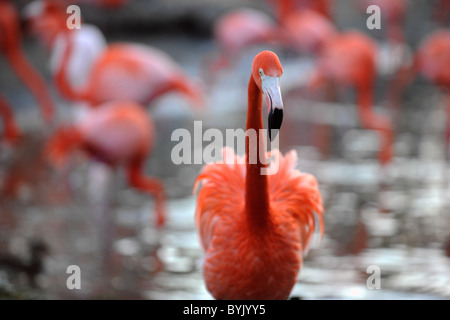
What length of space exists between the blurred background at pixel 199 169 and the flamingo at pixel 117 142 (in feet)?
0.74

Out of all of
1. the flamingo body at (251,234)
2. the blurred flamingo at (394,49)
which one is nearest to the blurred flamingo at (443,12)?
the blurred flamingo at (394,49)

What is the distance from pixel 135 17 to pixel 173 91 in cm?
392

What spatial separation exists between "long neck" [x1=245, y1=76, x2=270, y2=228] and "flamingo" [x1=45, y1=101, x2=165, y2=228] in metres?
1.78

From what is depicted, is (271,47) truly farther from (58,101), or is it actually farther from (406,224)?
(406,224)

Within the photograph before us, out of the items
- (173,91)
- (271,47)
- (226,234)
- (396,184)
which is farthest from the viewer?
(271,47)

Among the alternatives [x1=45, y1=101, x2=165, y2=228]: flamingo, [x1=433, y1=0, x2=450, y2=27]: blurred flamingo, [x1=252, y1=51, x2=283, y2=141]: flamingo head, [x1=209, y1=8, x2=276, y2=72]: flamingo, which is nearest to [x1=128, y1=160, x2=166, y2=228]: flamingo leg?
[x1=45, y1=101, x2=165, y2=228]: flamingo

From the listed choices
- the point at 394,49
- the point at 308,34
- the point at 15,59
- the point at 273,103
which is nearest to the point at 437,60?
the point at 308,34

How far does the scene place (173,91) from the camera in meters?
5.17

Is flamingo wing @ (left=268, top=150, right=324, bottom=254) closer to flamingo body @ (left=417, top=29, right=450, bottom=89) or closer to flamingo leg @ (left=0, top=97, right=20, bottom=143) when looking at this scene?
flamingo body @ (left=417, top=29, right=450, bottom=89)

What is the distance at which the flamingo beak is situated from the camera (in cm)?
187

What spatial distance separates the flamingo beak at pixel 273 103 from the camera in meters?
1.87

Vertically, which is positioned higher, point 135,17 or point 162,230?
point 135,17

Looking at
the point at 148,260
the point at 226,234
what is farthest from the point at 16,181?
the point at 226,234

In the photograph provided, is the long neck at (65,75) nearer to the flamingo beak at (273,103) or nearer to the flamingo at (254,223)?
the flamingo at (254,223)
